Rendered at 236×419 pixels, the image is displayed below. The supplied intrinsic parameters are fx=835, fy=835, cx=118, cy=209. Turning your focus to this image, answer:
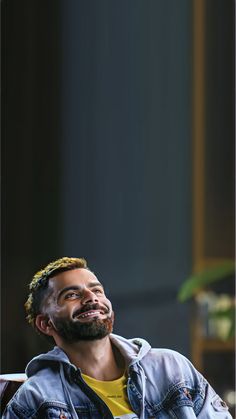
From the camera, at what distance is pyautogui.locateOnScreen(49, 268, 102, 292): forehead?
85 centimetres

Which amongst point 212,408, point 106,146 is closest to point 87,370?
point 212,408

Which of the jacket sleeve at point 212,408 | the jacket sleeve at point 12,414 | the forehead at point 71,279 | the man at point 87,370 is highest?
the forehead at point 71,279

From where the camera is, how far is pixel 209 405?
2.91 feet

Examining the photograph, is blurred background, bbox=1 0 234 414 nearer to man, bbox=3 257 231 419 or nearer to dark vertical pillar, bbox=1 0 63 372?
dark vertical pillar, bbox=1 0 63 372

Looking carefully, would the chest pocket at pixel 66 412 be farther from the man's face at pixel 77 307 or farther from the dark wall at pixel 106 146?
the dark wall at pixel 106 146

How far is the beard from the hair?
1.3 inches

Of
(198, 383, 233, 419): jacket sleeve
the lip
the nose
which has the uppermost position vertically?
the nose

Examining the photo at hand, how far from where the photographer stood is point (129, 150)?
2.20 meters

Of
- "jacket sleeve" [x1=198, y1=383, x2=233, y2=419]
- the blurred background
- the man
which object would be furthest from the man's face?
the blurred background

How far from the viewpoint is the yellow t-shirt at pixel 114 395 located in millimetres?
830

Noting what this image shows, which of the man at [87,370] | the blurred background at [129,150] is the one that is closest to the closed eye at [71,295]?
the man at [87,370]

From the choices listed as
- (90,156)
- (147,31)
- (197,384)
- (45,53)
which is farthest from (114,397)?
→ (147,31)

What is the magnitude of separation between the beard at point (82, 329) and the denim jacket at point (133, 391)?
0.07 feet

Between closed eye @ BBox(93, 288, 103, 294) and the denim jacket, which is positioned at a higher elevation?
closed eye @ BBox(93, 288, 103, 294)
